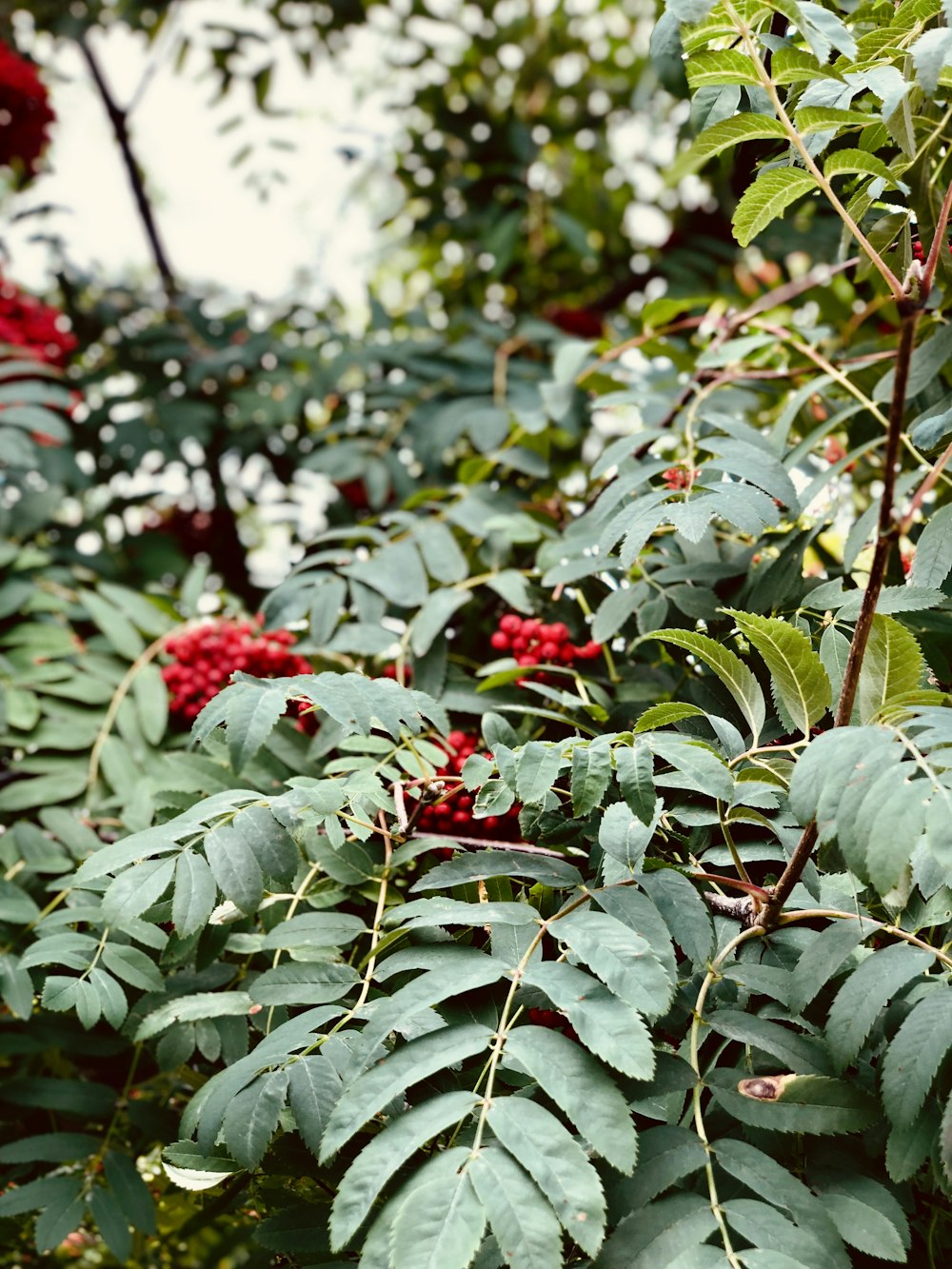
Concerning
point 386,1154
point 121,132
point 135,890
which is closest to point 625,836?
point 386,1154

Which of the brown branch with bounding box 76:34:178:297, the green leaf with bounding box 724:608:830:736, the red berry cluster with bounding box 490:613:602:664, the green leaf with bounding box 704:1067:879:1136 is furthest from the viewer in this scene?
the brown branch with bounding box 76:34:178:297

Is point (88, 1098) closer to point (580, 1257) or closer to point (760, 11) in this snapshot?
point (580, 1257)

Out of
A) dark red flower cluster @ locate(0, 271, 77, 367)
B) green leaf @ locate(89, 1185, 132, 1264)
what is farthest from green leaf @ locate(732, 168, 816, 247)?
dark red flower cluster @ locate(0, 271, 77, 367)

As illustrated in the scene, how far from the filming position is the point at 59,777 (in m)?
1.41

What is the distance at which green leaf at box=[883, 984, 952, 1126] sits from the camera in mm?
666

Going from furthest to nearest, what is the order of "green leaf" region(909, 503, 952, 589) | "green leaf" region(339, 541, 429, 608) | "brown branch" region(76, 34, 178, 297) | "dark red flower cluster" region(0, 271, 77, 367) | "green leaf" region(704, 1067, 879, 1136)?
"brown branch" region(76, 34, 178, 297)
"dark red flower cluster" region(0, 271, 77, 367)
"green leaf" region(339, 541, 429, 608)
"green leaf" region(909, 503, 952, 589)
"green leaf" region(704, 1067, 879, 1136)

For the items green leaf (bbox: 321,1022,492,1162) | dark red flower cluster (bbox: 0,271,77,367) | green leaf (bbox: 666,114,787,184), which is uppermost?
green leaf (bbox: 666,114,787,184)

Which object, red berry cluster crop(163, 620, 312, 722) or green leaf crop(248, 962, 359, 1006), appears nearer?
green leaf crop(248, 962, 359, 1006)

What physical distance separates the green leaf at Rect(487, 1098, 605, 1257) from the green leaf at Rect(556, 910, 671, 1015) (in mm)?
97

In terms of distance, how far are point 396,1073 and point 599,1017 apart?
0.49ft

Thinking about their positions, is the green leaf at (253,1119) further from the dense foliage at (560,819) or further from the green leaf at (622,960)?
the green leaf at (622,960)

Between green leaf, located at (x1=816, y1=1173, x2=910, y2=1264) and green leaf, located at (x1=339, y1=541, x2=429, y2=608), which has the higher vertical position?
green leaf, located at (x1=339, y1=541, x2=429, y2=608)

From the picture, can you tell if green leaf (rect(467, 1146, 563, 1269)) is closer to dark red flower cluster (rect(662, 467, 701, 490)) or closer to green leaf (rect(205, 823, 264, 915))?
green leaf (rect(205, 823, 264, 915))

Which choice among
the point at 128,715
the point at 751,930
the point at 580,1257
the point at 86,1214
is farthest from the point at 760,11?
the point at 86,1214
